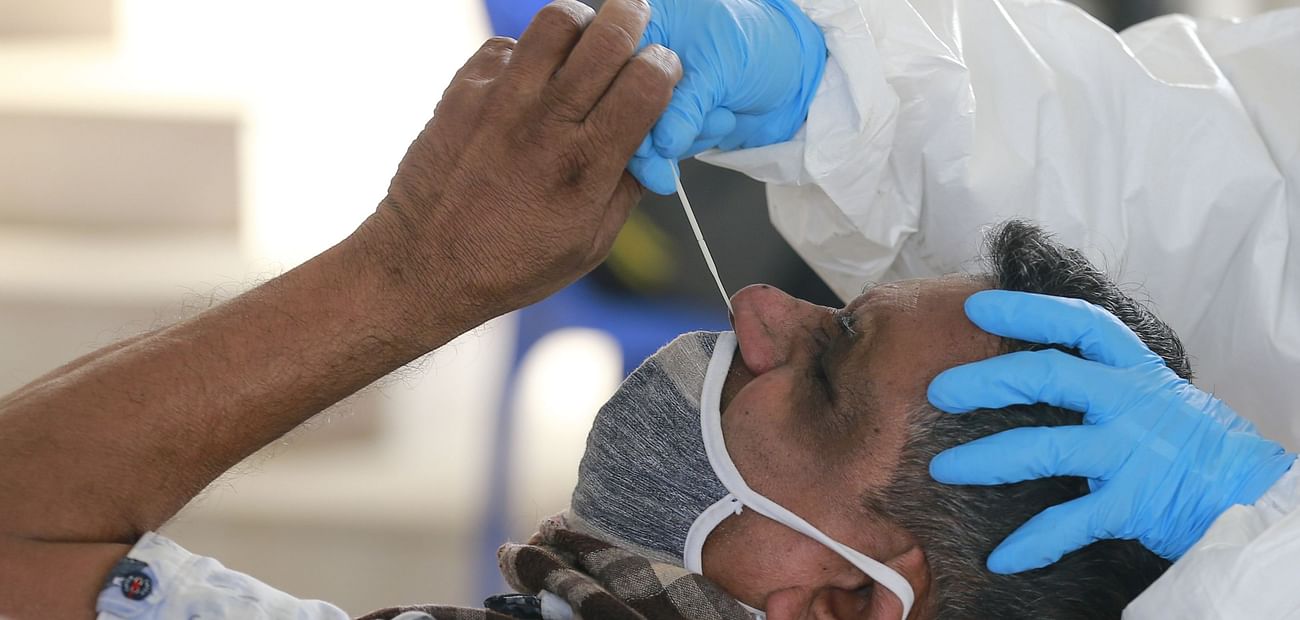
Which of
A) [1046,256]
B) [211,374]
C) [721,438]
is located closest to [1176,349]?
[1046,256]

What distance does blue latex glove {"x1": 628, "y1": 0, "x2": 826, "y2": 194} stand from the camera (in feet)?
3.89

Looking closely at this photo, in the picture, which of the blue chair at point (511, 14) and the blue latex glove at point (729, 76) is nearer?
the blue latex glove at point (729, 76)

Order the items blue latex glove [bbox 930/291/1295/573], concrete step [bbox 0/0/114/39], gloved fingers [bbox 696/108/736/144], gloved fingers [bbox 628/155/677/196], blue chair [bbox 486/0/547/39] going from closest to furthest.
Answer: blue latex glove [bbox 930/291/1295/573], gloved fingers [bbox 628/155/677/196], gloved fingers [bbox 696/108/736/144], blue chair [bbox 486/0/547/39], concrete step [bbox 0/0/114/39]

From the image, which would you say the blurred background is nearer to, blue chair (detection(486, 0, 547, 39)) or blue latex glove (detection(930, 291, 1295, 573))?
blue chair (detection(486, 0, 547, 39))

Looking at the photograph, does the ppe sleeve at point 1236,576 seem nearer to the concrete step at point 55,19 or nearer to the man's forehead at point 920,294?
the man's forehead at point 920,294

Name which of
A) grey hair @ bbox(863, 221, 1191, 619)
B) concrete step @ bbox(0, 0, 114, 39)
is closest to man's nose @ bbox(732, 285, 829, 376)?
grey hair @ bbox(863, 221, 1191, 619)

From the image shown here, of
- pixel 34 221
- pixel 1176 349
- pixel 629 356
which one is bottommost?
pixel 629 356

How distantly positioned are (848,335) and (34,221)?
237 centimetres

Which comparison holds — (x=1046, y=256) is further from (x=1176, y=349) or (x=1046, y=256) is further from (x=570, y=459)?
(x=570, y=459)

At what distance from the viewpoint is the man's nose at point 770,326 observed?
4.14 ft

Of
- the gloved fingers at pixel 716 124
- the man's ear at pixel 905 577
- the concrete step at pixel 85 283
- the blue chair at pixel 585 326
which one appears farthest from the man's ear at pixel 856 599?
the concrete step at pixel 85 283

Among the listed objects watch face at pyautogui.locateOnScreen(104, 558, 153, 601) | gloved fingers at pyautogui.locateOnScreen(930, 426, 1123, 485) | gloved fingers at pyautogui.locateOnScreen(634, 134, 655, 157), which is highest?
gloved fingers at pyautogui.locateOnScreen(634, 134, 655, 157)

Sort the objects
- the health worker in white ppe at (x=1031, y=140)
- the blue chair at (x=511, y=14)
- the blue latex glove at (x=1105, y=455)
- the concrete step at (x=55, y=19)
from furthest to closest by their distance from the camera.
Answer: the concrete step at (x=55, y=19) < the blue chair at (x=511, y=14) < the health worker in white ppe at (x=1031, y=140) < the blue latex glove at (x=1105, y=455)

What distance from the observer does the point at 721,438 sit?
120 centimetres
